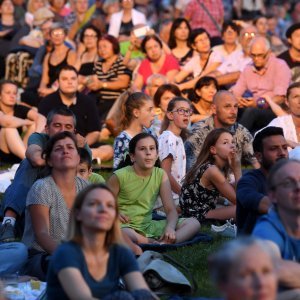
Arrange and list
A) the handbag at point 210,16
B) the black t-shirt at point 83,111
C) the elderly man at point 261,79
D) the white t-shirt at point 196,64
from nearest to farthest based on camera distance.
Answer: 1. the black t-shirt at point 83,111
2. the elderly man at point 261,79
3. the white t-shirt at point 196,64
4. the handbag at point 210,16

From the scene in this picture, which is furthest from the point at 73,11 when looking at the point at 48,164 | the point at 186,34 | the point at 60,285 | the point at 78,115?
the point at 60,285

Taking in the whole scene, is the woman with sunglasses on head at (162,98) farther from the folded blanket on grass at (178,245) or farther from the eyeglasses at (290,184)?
the eyeglasses at (290,184)

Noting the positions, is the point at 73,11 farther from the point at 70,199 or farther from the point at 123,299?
the point at 123,299

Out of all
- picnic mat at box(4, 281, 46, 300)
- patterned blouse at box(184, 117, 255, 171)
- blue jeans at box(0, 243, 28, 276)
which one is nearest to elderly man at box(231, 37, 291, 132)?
patterned blouse at box(184, 117, 255, 171)

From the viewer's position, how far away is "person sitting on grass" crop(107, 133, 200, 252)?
32.2 feet

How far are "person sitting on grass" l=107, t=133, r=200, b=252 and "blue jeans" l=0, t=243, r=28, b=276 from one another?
1.45 meters

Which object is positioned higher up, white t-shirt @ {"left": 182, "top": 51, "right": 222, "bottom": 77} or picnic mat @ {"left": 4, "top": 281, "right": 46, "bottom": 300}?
white t-shirt @ {"left": 182, "top": 51, "right": 222, "bottom": 77}

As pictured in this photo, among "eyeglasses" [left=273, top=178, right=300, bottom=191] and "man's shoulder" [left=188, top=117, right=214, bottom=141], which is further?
"man's shoulder" [left=188, top=117, right=214, bottom=141]

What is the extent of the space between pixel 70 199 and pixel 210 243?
1.75 meters

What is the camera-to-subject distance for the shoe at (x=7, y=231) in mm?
9641

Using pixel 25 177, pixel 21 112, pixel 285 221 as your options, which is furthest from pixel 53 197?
pixel 21 112

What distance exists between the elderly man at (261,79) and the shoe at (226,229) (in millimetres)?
3893

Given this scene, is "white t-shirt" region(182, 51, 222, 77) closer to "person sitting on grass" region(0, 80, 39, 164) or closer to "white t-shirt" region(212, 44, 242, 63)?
"white t-shirt" region(212, 44, 242, 63)

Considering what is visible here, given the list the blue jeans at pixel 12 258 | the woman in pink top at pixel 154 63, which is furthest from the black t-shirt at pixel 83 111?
the blue jeans at pixel 12 258
